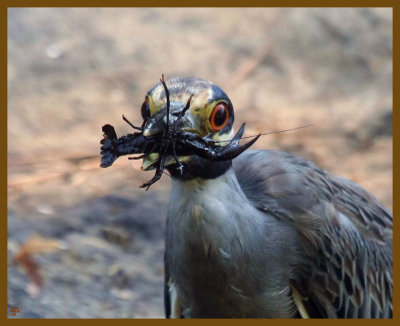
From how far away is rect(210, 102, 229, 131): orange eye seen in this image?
3301 millimetres

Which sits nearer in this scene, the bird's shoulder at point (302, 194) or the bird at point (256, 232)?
the bird at point (256, 232)

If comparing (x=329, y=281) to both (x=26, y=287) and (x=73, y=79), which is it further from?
(x=73, y=79)

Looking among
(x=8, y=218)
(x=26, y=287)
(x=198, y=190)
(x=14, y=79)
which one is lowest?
(x=26, y=287)

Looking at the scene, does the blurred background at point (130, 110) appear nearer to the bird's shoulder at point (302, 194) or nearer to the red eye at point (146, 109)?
the bird's shoulder at point (302, 194)

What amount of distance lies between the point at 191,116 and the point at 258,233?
815mm

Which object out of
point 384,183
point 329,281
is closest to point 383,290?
point 329,281

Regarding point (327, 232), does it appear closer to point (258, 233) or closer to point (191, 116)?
point (258, 233)

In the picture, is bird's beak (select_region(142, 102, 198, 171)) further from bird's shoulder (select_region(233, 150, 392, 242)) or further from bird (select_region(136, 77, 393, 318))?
bird's shoulder (select_region(233, 150, 392, 242))

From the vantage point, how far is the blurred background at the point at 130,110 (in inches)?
214

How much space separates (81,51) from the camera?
812 cm

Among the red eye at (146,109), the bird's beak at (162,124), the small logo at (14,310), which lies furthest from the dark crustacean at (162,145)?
the small logo at (14,310)

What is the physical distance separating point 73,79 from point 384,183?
3.24 meters

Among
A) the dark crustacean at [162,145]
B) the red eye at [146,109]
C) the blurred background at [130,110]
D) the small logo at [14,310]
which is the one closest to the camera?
the dark crustacean at [162,145]

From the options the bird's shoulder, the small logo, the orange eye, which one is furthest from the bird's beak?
the small logo
